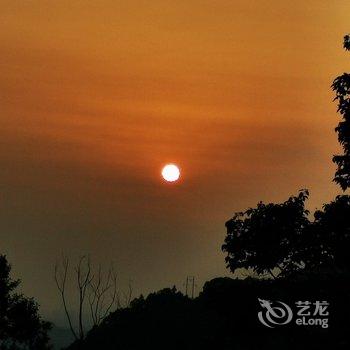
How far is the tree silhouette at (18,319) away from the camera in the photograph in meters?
79.4

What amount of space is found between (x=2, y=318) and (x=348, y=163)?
146ft

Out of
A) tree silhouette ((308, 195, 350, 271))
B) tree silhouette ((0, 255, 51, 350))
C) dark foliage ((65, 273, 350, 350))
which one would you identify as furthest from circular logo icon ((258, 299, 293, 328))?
tree silhouette ((0, 255, 51, 350))

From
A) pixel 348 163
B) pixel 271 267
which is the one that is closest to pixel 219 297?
pixel 348 163

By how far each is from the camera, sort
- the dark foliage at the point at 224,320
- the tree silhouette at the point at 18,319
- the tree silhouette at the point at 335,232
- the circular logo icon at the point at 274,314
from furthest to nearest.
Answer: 1. the tree silhouette at the point at 18,319
2. the tree silhouette at the point at 335,232
3. the circular logo icon at the point at 274,314
4. the dark foliage at the point at 224,320

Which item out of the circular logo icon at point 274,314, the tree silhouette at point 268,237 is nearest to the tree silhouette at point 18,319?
the tree silhouette at point 268,237

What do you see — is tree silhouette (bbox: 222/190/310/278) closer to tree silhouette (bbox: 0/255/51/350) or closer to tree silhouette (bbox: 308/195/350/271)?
tree silhouette (bbox: 308/195/350/271)

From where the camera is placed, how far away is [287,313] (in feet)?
113

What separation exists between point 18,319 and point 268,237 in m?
33.3

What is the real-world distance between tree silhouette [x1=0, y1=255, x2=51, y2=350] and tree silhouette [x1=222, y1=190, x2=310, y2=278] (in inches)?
1171

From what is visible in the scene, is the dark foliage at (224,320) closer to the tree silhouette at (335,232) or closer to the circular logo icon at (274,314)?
the circular logo icon at (274,314)

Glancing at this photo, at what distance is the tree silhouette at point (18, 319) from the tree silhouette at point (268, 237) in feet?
97.6

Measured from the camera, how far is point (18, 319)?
80500 mm

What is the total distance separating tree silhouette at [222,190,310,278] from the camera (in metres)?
56.2

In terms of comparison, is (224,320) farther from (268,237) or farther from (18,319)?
(18,319)
